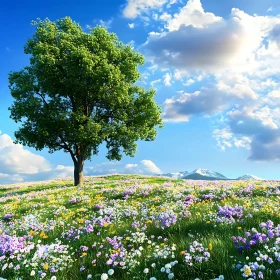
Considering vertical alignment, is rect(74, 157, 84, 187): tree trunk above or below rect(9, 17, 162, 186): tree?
below

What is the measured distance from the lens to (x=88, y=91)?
1273 inches

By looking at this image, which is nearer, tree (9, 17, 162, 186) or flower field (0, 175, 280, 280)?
flower field (0, 175, 280, 280)

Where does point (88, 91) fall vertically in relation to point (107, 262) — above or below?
above

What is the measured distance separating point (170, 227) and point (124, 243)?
1.50 meters

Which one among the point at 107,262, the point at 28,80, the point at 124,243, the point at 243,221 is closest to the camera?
the point at 107,262

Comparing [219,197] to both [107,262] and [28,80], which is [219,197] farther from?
[28,80]

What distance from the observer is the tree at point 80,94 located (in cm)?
3105

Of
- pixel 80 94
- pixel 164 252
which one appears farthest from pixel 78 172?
pixel 164 252

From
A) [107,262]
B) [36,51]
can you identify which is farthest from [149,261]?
[36,51]

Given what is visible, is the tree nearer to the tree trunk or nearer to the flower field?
the tree trunk

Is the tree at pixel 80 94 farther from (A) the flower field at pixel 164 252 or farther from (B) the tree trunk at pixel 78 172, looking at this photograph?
(A) the flower field at pixel 164 252

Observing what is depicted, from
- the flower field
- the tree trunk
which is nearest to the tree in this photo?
the tree trunk

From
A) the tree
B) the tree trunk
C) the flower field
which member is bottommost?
the flower field

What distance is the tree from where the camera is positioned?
3105cm
